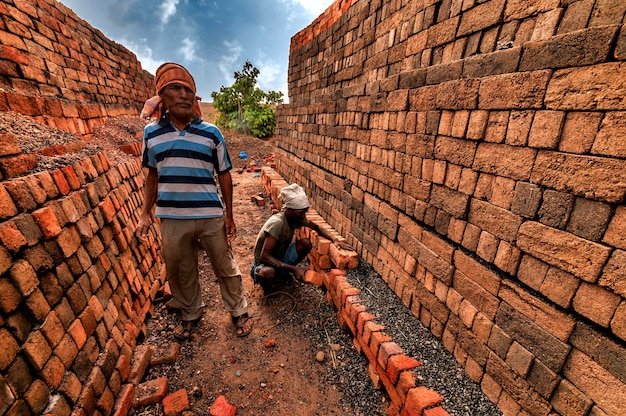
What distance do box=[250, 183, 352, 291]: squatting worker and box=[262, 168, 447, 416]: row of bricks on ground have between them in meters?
0.43

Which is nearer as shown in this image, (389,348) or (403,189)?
(389,348)

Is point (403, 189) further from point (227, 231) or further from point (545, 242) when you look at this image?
point (227, 231)

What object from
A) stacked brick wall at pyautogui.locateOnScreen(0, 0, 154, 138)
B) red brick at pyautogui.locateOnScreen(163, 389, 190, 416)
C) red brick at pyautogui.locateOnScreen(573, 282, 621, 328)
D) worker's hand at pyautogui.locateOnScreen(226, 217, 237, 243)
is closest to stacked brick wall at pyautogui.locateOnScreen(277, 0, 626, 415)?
red brick at pyautogui.locateOnScreen(573, 282, 621, 328)

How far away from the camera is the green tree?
1791 centimetres

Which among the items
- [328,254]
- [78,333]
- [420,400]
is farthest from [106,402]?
[328,254]

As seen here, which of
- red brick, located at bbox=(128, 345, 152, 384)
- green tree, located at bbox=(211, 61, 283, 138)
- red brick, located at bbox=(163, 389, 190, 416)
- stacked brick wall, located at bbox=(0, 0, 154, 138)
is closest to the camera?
red brick, located at bbox=(163, 389, 190, 416)

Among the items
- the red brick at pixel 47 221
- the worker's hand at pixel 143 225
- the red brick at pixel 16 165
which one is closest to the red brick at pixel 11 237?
the red brick at pixel 47 221

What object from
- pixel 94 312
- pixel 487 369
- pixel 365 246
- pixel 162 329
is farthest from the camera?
pixel 365 246

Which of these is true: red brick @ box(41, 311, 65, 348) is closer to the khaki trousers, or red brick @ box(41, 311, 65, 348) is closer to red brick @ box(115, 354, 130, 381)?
red brick @ box(115, 354, 130, 381)

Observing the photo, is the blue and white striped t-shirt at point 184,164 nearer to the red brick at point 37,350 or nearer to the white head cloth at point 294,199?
the white head cloth at point 294,199

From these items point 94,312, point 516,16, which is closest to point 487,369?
point 516,16

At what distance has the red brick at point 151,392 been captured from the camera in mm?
2225

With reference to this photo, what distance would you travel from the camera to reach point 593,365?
1332 mm

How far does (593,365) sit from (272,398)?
2.25 meters
